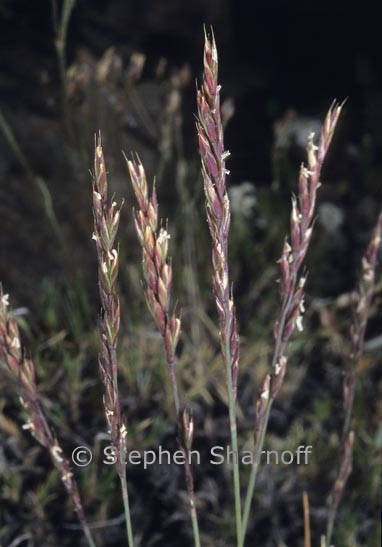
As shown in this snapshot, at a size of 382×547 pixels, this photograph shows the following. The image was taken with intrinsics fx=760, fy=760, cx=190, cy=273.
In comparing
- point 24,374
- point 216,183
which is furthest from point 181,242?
point 216,183

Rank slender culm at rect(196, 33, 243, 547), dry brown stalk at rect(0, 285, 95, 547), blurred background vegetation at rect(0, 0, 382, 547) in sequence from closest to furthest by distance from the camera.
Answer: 1. slender culm at rect(196, 33, 243, 547)
2. dry brown stalk at rect(0, 285, 95, 547)
3. blurred background vegetation at rect(0, 0, 382, 547)

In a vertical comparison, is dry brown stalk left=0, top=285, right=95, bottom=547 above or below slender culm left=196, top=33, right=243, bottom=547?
below

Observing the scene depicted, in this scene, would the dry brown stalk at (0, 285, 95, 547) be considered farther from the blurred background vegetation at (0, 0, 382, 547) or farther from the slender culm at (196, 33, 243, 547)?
the blurred background vegetation at (0, 0, 382, 547)

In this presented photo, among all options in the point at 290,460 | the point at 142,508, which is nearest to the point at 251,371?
the point at 290,460

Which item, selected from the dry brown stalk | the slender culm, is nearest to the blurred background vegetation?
the dry brown stalk

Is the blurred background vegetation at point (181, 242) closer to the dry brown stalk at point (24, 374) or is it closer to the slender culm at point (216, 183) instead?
the dry brown stalk at point (24, 374)

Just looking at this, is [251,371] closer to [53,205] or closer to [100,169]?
[53,205]

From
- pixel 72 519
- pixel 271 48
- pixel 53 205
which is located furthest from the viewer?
pixel 271 48

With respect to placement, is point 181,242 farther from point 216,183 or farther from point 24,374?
point 216,183
